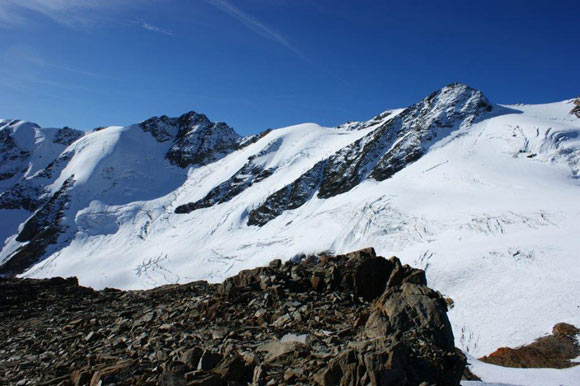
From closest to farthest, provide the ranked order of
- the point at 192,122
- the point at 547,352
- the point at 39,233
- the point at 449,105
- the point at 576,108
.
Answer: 1. the point at 547,352
2. the point at 449,105
3. the point at 576,108
4. the point at 39,233
5. the point at 192,122

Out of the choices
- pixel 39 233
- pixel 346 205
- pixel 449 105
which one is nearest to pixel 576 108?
pixel 449 105

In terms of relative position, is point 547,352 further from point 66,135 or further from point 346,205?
point 66,135

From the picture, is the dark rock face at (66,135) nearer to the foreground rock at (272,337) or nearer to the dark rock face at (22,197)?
the dark rock face at (22,197)

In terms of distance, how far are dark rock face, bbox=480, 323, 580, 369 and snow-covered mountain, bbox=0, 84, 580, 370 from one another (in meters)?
1.64

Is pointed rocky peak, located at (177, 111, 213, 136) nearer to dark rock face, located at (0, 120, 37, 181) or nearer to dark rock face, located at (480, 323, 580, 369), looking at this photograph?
dark rock face, located at (0, 120, 37, 181)

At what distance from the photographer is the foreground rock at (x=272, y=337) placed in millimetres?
7688

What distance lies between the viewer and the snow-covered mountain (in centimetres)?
3694

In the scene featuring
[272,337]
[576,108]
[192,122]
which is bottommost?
[272,337]

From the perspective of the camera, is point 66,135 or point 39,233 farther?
point 66,135

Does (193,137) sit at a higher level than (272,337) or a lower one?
higher

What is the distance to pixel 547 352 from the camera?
912 inches

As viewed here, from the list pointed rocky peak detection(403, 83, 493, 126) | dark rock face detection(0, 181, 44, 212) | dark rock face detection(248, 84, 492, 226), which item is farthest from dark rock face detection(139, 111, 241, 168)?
pointed rocky peak detection(403, 83, 493, 126)

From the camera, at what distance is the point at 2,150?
6068 inches

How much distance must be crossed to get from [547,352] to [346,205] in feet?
155
